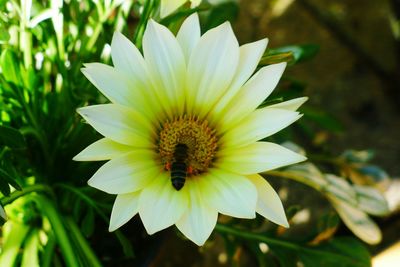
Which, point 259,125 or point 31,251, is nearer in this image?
point 259,125

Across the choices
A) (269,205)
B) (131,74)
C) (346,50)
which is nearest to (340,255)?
(269,205)

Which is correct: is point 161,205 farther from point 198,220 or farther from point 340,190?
point 340,190

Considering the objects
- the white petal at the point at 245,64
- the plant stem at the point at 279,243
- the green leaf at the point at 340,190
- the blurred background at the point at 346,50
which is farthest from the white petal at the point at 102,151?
the blurred background at the point at 346,50

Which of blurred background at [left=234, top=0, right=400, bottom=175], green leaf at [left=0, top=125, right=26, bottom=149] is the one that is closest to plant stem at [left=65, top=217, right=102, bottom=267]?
green leaf at [left=0, top=125, right=26, bottom=149]

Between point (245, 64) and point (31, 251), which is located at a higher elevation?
point (245, 64)

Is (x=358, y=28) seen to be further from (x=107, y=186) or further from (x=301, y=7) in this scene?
(x=107, y=186)

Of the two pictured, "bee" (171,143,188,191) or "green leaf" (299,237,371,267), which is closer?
"bee" (171,143,188,191)

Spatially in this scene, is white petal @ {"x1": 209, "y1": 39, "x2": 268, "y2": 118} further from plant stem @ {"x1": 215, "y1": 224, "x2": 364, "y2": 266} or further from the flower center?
plant stem @ {"x1": 215, "y1": 224, "x2": 364, "y2": 266}
